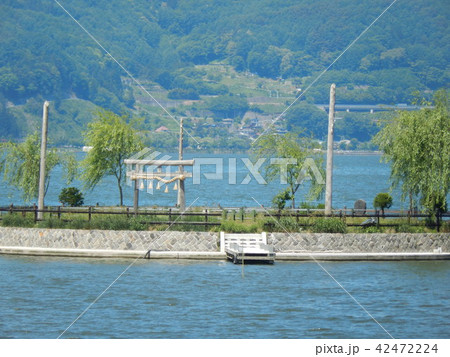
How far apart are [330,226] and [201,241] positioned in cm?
584

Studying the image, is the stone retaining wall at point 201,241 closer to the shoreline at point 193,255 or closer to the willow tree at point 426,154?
the shoreline at point 193,255

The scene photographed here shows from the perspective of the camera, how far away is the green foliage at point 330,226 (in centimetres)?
3925

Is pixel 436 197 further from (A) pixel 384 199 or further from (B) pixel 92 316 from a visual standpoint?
(B) pixel 92 316

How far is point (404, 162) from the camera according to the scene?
4309 centimetres

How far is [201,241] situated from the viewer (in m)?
38.9

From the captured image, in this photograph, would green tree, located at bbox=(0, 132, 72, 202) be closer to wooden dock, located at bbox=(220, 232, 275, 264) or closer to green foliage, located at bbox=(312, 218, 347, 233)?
wooden dock, located at bbox=(220, 232, 275, 264)

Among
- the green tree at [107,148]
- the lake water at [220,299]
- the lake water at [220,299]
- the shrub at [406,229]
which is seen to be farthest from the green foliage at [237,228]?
the green tree at [107,148]

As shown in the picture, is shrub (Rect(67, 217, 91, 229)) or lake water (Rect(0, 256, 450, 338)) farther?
shrub (Rect(67, 217, 91, 229))

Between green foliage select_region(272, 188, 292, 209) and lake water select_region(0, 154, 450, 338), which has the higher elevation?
green foliage select_region(272, 188, 292, 209)

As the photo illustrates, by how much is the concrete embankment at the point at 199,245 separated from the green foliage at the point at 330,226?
0.95ft

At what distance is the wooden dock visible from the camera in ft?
123

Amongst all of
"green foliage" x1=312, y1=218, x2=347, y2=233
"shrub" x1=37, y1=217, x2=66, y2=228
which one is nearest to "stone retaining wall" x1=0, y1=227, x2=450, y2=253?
"green foliage" x1=312, y1=218, x2=347, y2=233

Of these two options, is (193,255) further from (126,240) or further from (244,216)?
(244,216)

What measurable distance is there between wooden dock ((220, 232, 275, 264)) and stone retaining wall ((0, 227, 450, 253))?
0.38 m
